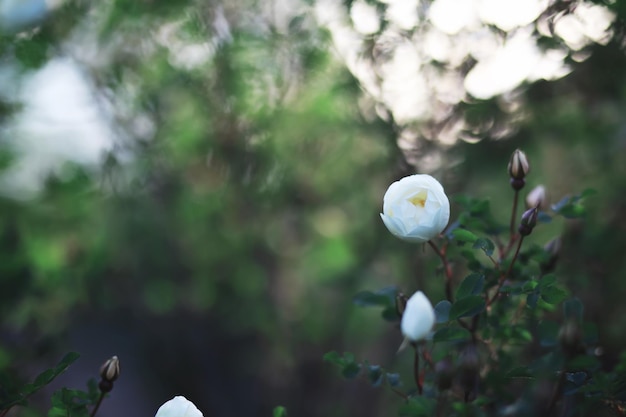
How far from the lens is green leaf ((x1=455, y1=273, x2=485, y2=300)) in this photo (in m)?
1.09

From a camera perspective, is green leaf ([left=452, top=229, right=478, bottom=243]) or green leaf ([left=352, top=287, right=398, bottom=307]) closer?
green leaf ([left=452, top=229, right=478, bottom=243])

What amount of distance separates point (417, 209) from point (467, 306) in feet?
0.60

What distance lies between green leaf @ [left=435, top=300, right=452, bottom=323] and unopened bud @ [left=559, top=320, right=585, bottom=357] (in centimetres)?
21

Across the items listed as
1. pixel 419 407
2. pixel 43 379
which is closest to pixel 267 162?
pixel 43 379

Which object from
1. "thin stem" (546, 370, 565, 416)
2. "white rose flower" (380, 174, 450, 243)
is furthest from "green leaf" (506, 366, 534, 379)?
"white rose flower" (380, 174, 450, 243)

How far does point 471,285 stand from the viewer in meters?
1.09

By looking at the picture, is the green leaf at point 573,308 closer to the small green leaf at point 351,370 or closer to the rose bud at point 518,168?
the rose bud at point 518,168

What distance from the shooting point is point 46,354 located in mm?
2018

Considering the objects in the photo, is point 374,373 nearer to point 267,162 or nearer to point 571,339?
point 571,339

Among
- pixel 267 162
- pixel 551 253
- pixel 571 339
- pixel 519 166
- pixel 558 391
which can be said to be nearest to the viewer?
pixel 571 339

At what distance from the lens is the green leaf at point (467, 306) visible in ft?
3.41

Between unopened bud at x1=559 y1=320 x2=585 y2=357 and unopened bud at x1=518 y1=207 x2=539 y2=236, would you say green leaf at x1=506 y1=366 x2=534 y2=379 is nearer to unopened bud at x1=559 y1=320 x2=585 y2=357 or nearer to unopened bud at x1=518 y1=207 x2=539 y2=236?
unopened bud at x1=559 y1=320 x2=585 y2=357

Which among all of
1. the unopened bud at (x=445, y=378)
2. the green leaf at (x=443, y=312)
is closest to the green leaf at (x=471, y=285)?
the green leaf at (x=443, y=312)

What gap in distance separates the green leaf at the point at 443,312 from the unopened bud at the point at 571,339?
0.69 feet
